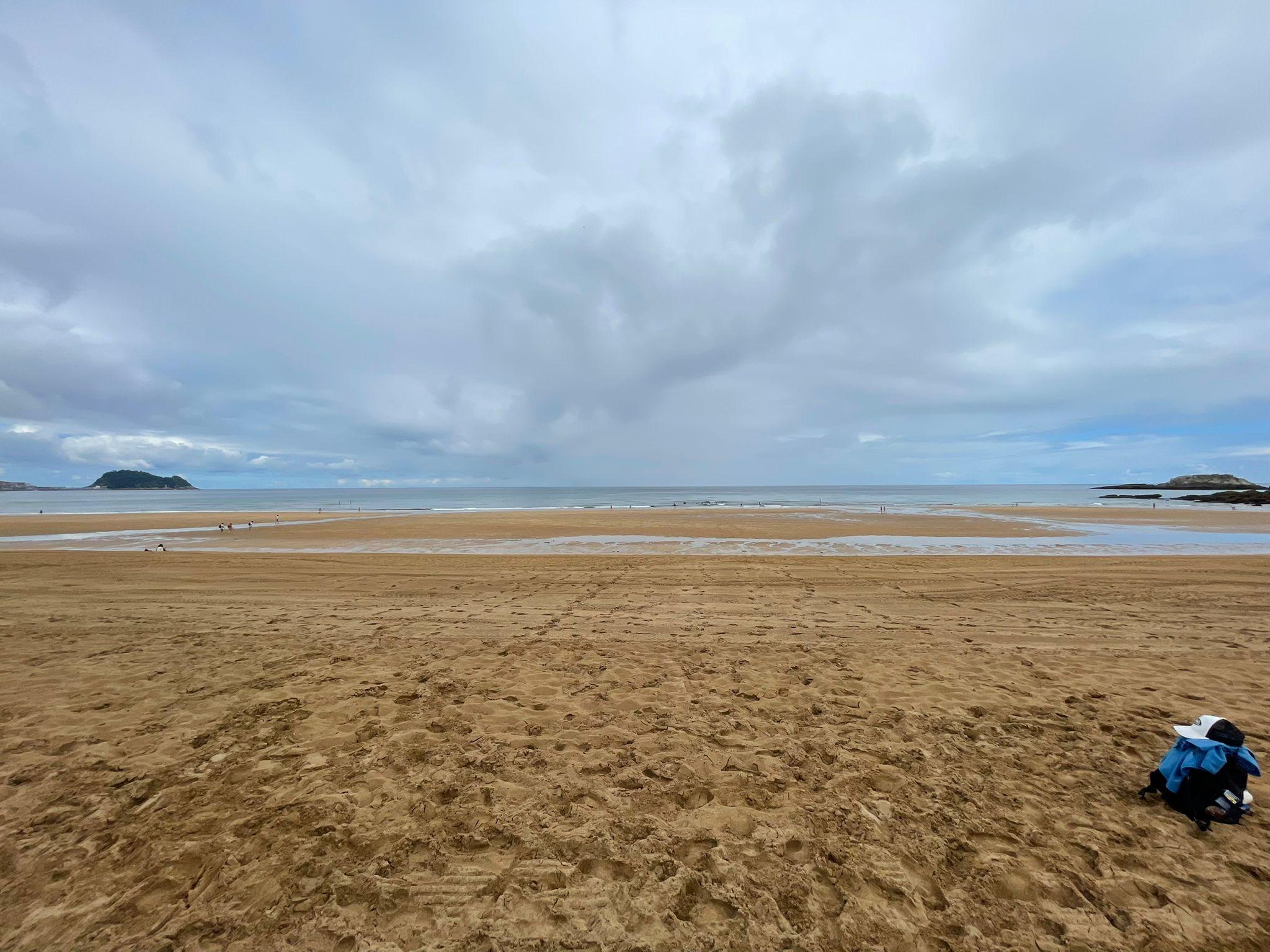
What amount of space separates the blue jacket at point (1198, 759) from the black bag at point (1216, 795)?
39mm

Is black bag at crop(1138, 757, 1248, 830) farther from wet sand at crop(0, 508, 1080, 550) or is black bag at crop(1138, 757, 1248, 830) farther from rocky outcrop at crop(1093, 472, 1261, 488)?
rocky outcrop at crop(1093, 472, 1261, 488)

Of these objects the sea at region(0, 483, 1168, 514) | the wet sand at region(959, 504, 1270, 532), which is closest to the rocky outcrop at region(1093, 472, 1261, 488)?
the sea at region(0, 483, 1168, 514)

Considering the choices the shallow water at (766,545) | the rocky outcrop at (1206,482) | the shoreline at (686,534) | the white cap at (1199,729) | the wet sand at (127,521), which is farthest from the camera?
the rocky outcrop at (1206,482)

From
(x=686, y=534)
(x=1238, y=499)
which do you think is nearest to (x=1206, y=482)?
(x=1238, y=499)

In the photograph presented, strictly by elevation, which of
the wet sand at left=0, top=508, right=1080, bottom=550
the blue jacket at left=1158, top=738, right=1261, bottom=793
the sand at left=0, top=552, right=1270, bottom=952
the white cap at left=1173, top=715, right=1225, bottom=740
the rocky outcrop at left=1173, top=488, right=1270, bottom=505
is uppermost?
the rocky outcrop at left=1173, top=488, right=1270, bottom=505

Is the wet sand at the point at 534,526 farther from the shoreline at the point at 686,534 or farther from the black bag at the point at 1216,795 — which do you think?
the black bag at the point at 1216,795

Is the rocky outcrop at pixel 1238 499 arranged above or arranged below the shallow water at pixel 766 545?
above

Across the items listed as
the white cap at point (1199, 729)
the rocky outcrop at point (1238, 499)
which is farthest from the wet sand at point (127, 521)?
the rocky outcrop at point (1238, 499)

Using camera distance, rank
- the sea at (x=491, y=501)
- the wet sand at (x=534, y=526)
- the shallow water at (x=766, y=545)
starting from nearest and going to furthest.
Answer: the shallow water at (x=766, y=545)
the wet sand at (x=534, y=526)
the sea at (x=491, y=501)

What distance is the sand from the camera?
9.70 ft

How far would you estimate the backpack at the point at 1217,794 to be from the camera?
3.71 metres

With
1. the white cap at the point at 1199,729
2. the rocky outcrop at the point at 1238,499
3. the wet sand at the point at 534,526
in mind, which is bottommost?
the white cap at the point at 1199,729

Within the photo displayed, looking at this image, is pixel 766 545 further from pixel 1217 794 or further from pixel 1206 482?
pixel 1206 482

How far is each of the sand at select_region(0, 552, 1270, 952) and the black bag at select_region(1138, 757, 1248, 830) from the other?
13 centimetres
